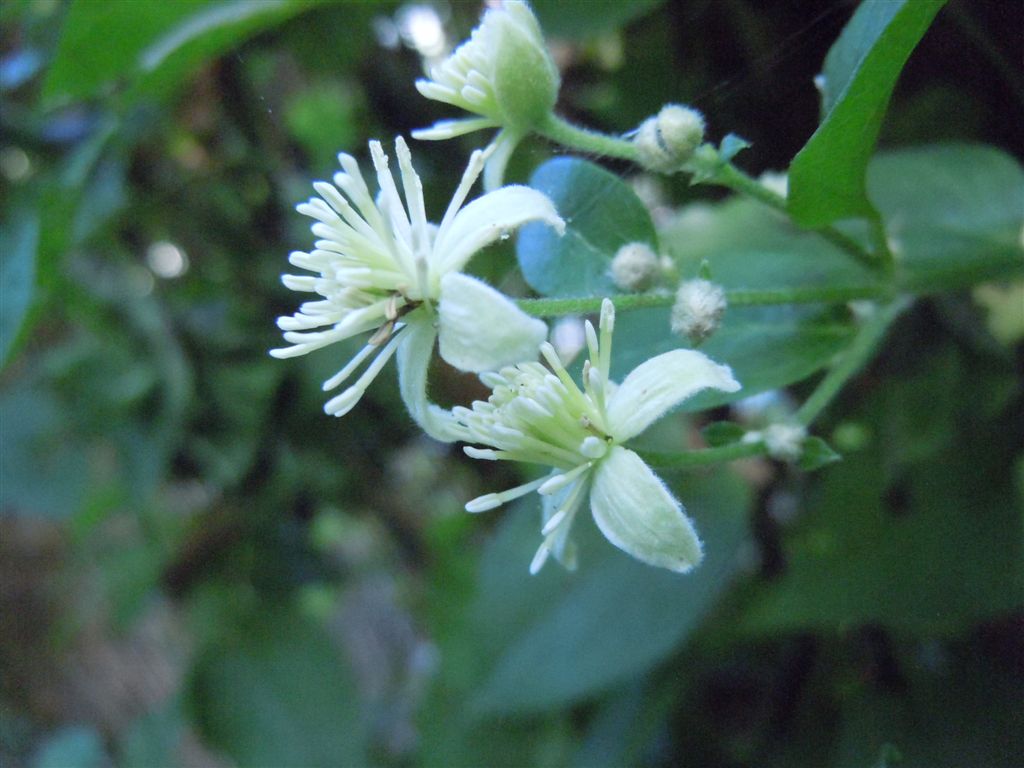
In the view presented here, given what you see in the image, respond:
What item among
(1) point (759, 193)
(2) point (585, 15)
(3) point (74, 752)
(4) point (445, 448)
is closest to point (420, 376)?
(1) point (759, 193)

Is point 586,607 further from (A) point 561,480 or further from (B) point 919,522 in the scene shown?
(A) point 561,480

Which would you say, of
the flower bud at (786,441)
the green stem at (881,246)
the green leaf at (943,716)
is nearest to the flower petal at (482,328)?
the flower bud at (786,441)

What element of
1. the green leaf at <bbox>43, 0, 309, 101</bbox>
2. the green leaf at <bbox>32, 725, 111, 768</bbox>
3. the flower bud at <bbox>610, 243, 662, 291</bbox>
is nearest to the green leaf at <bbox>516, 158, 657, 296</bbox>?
the flower bud at <bbox>610, 243, 662, 291</bbox>

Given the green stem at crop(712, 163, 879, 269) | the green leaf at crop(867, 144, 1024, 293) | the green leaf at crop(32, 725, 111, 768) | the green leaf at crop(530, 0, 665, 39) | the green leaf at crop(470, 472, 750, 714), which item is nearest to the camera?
the green stem at crop(712, 163, 879, 269)

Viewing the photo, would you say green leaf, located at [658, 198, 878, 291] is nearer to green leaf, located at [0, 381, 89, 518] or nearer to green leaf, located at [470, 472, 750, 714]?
green leaf, located at [470, 472, 750, 714]

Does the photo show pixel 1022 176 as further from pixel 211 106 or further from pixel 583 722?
pixel 211 106

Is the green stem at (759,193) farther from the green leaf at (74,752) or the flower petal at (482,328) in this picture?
the green leaf at (74,752)

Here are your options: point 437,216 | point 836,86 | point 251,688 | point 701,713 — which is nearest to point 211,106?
point 437,216
